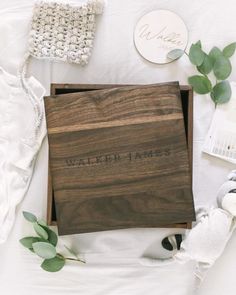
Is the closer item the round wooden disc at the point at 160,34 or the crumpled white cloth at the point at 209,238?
the crumpled white cloth at the point at 209,238

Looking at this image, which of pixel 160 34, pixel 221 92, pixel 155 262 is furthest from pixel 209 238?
pixel 160 34

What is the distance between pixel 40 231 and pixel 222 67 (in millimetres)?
539

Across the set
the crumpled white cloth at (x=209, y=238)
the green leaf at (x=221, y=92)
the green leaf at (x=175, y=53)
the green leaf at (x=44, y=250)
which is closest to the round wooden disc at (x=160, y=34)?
the green leaf at (x=175, y=53)

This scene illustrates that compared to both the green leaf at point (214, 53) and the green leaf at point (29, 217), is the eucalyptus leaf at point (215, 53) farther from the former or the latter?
the green leaf at point (29, 217)

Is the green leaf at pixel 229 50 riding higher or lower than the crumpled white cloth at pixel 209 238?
higher

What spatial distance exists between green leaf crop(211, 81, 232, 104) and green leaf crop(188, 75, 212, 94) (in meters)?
0.02

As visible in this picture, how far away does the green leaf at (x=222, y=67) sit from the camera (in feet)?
3.23

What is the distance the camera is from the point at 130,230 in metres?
1.00

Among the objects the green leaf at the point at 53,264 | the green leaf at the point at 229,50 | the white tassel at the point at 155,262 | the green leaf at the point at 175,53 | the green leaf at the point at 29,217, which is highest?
the green leaf at the point at 229,50

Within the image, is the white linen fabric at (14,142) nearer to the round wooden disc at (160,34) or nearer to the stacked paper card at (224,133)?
the round wooden disc at (160,34)

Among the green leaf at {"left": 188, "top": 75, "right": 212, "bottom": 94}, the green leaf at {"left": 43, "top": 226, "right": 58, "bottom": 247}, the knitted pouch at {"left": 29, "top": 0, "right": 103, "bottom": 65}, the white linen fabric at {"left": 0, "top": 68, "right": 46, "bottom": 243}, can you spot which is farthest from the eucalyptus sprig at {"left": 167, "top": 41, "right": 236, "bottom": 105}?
the green leaf at {"left": 43, "top": 226, "right": 58, "bottom": 247}

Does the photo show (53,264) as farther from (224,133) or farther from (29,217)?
(224,133)

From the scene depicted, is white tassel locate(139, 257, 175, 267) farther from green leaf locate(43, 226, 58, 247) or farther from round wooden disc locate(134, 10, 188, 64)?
round wooden disc locate(134, 10, 188, 64)

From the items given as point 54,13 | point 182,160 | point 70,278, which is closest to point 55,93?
point 54,13
